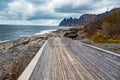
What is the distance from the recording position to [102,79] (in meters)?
8.45

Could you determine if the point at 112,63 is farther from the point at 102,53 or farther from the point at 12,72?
the point at 12,72

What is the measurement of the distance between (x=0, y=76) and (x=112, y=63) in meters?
6.92

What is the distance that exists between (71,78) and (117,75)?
Answer: 6.58 feet

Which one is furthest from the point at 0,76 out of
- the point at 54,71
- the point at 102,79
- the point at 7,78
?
the point at 102,79

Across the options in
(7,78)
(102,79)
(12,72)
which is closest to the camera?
(102,79)

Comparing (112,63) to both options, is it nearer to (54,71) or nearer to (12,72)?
(54,71)

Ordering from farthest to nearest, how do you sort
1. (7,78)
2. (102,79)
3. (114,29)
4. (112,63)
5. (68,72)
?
1. (114,29)
2. (7,78)
3. (112,63)
4. (68,72)
5. (102,79)

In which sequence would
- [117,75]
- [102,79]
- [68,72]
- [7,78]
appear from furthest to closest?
[7,78] < [68,72] < [117,75] < [102,79]

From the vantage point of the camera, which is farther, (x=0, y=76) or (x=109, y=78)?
(x=0, y=76)

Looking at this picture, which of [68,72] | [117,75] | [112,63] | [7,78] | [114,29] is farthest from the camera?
[114,29]

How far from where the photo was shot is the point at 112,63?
11453 millimetres

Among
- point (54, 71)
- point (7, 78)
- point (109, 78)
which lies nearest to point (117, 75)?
point (109, 78)

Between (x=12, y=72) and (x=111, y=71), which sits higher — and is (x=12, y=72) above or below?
below

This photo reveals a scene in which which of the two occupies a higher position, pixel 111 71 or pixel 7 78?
pixel 111 71
